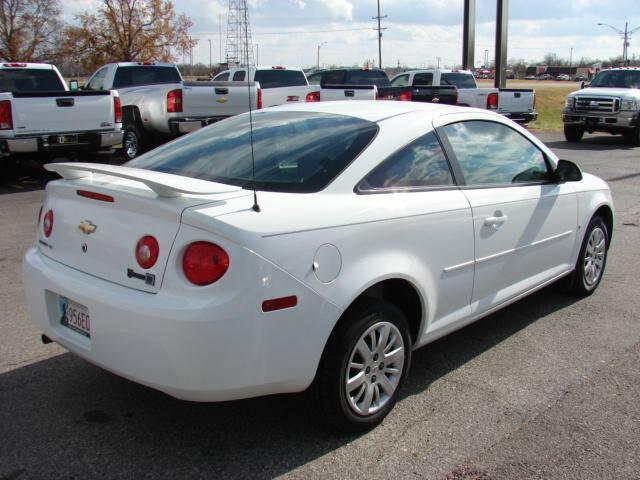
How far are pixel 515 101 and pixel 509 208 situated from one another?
1538 centimetres

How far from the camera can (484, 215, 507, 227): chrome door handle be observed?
3.88 metres

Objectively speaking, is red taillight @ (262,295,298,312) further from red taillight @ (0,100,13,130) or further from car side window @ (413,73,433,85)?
car side window @ (413,73,433,85)

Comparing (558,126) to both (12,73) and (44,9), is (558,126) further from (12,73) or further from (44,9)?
(44,9)

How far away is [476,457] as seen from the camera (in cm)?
306

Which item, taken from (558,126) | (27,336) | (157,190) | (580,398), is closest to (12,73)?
(27,336)

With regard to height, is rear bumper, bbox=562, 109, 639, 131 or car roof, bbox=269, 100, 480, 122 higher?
car roof, bbox=269, 100, 480, 122

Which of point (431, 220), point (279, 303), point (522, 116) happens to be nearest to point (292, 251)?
point (279, 303)

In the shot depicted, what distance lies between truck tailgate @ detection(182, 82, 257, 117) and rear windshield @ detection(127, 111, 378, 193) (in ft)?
27.0

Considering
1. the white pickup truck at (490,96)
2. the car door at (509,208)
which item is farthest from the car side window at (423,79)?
the car door at (509,208)

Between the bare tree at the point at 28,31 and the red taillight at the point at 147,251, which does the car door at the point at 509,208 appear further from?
the bare tree at the point at 28,31

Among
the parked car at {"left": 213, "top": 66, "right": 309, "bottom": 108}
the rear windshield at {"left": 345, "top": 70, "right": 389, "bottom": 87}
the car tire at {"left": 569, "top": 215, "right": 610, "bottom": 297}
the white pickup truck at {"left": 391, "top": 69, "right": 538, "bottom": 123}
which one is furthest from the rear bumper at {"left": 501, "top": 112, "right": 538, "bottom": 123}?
the car tire at {"left": 569, "top": 215, "right": 610, "bottom": 297}

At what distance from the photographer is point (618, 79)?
19.5 m

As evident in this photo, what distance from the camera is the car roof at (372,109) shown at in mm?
3820

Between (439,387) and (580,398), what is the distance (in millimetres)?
776
